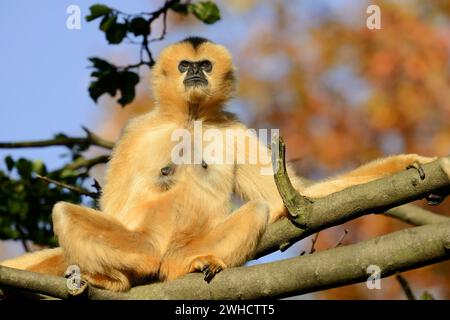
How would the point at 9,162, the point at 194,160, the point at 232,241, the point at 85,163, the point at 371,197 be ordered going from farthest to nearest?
the point at 85,163, the point at 9,162, the point at 194,160, the point at 232,241, the point at 371,197

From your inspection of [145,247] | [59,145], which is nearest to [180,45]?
[59,145]

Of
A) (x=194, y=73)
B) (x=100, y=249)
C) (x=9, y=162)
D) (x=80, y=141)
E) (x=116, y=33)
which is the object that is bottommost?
(x=100, y=249)

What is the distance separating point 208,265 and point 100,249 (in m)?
0.90

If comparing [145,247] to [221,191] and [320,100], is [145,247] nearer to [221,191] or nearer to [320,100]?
[221,191]

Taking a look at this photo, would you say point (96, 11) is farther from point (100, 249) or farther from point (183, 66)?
point (100, 249)

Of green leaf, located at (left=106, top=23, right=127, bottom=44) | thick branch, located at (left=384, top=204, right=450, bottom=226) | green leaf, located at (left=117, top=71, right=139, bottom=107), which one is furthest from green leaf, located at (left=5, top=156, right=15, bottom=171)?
thick branch, located at (left=384, top=204, right=450, bottom=226)

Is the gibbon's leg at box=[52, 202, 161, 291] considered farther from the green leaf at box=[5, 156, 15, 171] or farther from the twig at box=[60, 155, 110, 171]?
the green leaf at box=[5, 156, 15, 171]

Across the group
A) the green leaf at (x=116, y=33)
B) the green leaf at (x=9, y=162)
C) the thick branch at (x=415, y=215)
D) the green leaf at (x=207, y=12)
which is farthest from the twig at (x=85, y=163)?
the thick branch at (x=415, y=215)

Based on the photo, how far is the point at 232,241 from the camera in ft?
23.4

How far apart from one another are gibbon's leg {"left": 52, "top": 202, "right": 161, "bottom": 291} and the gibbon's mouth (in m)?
1.91

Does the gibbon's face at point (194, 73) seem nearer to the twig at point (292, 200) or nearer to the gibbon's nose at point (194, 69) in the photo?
the gibbon's nose at point (194, 69)

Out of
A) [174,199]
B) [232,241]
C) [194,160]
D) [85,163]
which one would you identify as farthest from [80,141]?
[232,241]

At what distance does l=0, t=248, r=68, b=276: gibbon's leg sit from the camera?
7449 mm

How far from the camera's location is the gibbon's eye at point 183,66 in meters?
8.89
